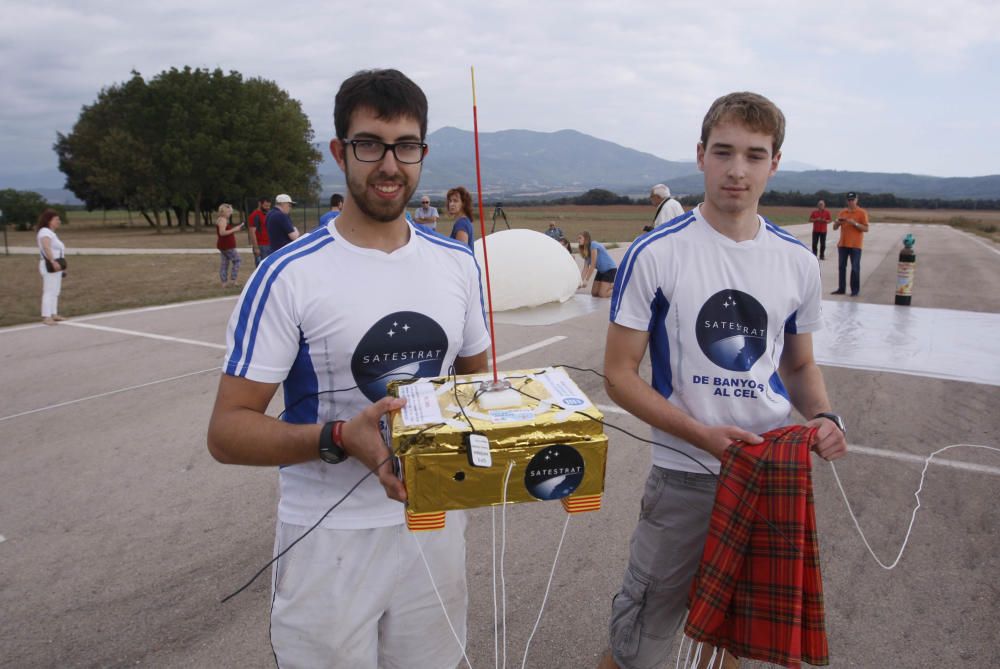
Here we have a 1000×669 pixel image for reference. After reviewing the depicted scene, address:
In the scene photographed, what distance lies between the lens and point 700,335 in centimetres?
232

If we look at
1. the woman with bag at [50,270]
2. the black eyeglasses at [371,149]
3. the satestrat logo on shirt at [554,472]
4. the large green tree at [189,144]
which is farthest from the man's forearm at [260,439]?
the large green tree at [189,144]

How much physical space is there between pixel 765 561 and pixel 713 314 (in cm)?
81

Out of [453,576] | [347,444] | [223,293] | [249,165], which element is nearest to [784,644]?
[453,576]

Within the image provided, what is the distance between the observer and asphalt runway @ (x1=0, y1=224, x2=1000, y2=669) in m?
3.16

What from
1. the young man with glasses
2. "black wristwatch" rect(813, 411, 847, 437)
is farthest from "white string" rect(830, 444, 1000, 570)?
the young man with glasses

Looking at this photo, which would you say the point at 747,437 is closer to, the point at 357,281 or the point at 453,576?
the point at 453,576

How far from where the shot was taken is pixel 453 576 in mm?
2057

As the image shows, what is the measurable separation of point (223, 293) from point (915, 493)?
13584 millimetres

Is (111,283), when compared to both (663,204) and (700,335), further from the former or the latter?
(700,335)

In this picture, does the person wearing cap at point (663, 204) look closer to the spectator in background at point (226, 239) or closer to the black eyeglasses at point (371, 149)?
Result: the spectator in background at point (226, 239)

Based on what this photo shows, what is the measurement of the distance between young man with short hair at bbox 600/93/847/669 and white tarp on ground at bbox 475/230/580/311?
30.4 feet

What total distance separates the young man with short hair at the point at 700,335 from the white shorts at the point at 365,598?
75 centimetres

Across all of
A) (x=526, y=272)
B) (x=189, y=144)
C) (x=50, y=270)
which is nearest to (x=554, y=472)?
(x=526, y=272)

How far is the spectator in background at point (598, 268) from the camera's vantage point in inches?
529
